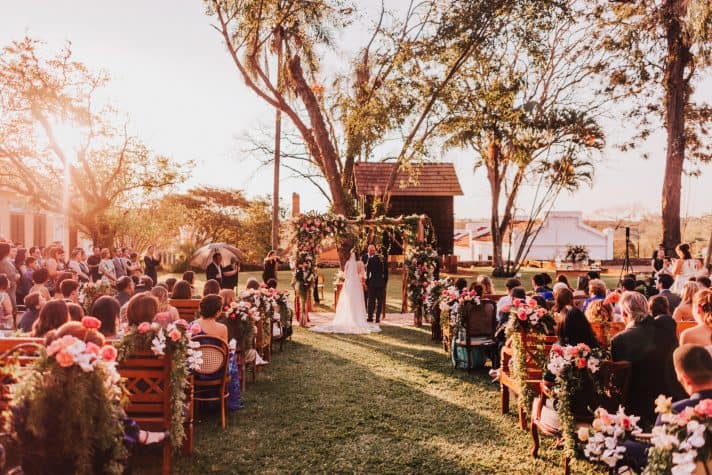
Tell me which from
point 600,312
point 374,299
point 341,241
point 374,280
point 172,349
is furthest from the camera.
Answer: point 341,241

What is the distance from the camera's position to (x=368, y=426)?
20.8 ft

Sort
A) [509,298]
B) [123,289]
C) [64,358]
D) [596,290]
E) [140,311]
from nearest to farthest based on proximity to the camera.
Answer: [64,358] < [140,311] < [509,298] < [596,290] < [123,289]

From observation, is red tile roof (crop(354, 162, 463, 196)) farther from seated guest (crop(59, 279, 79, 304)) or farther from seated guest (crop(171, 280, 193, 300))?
seated guest (crop(59, 279, 79, 304))

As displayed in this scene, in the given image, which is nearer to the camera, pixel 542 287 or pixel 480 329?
pixel 480 329

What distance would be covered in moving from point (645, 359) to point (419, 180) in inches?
1154

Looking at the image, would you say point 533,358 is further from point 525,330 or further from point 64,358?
point 64,358

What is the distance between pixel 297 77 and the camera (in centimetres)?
2027

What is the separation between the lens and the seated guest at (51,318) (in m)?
5.14

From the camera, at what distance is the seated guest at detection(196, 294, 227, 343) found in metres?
6.44

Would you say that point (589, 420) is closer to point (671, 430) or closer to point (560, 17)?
point (671, 430)

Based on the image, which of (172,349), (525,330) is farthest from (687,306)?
(172,349)

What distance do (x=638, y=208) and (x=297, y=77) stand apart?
6249 centimetres

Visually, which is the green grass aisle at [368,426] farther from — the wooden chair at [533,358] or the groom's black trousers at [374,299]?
the groom's black trousers at [374,299]

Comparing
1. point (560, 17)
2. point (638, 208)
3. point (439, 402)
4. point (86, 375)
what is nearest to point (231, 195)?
point (560, 17)
